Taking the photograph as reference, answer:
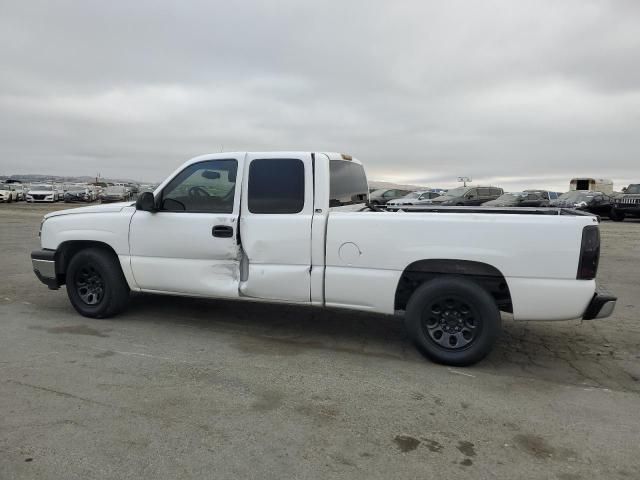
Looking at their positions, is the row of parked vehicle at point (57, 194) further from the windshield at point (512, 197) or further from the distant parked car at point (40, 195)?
the windshield at point (512, 197)

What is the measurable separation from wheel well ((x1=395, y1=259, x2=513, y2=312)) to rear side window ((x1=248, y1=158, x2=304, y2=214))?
1303 mm

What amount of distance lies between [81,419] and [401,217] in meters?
3.04

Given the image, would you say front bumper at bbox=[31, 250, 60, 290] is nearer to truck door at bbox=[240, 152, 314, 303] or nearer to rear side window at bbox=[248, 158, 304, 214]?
truck door at bbox=[240, 152, 314, 303]

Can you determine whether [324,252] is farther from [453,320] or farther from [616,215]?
[616,215]

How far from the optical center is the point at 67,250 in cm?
618

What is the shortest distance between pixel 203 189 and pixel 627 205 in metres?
24.3

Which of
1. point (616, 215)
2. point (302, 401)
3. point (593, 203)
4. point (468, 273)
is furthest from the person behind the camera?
point (593, 203)

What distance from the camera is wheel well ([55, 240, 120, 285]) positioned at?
6.09m

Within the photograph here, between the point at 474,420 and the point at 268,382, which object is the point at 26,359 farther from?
the point at 474,420

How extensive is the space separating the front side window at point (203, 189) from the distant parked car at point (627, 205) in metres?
24.1

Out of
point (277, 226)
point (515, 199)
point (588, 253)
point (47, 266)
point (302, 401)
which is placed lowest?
point (302, 401)

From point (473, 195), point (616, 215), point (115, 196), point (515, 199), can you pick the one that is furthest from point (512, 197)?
point (115, 196)

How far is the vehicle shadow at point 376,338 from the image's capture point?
465 centimetres

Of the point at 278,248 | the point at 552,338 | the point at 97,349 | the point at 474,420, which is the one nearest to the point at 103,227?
the point at 97,349
